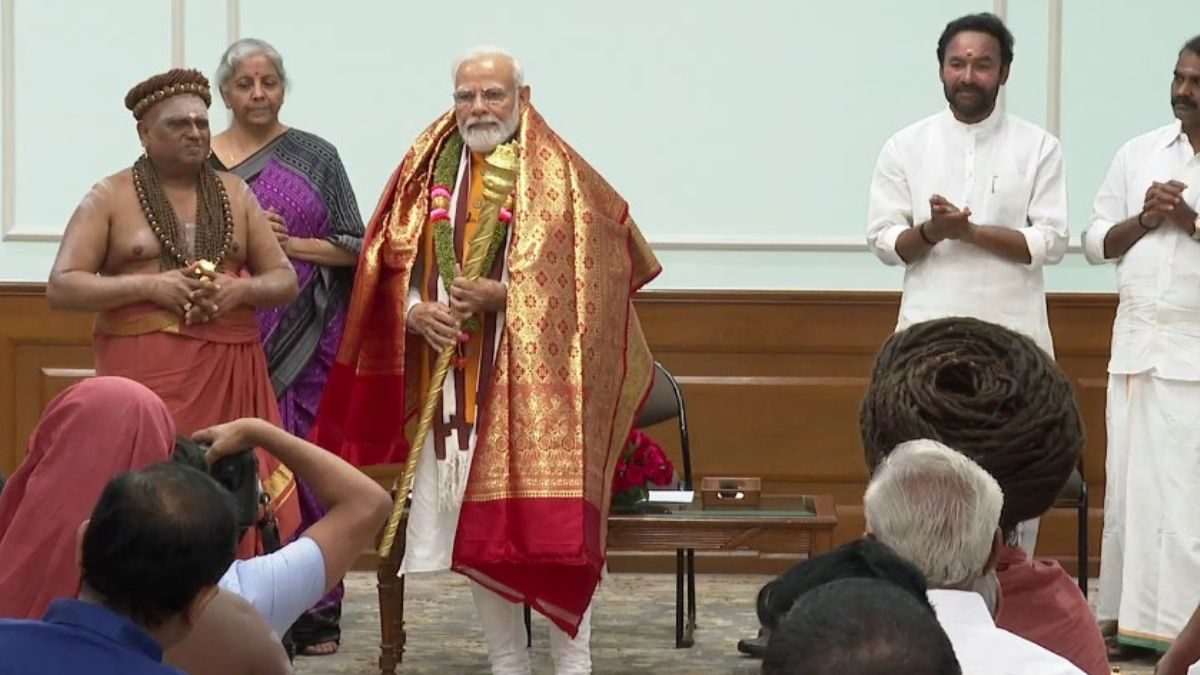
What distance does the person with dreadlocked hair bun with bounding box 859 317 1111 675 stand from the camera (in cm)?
284

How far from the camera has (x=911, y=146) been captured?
609 cm

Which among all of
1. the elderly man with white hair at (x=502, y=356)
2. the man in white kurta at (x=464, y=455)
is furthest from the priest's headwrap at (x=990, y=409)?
the man in white kurta at (x=464, y=455)

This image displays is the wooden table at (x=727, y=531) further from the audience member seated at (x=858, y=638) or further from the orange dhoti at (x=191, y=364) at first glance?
the audience member seated at (x=858, y=638)

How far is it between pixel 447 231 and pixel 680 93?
7.42 ft

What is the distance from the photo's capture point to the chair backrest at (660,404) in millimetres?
6129

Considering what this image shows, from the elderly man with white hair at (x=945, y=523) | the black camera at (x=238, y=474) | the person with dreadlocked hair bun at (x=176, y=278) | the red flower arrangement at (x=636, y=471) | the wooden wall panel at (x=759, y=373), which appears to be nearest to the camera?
the elderly man with white hair at (x=945, y=523)

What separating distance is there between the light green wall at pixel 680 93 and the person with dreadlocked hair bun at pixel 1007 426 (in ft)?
14.7

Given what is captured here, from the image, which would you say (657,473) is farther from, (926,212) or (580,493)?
(926,212)

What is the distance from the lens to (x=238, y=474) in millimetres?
3074

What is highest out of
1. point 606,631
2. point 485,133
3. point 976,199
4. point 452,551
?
point 485,133

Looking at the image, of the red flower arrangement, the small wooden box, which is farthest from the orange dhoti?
the small wooden box

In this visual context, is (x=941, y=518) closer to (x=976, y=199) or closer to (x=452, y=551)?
(x=452, y=551)

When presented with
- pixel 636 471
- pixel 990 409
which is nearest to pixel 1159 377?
pixel 636 471

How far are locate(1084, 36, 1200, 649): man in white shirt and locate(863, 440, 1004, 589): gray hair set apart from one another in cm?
336
